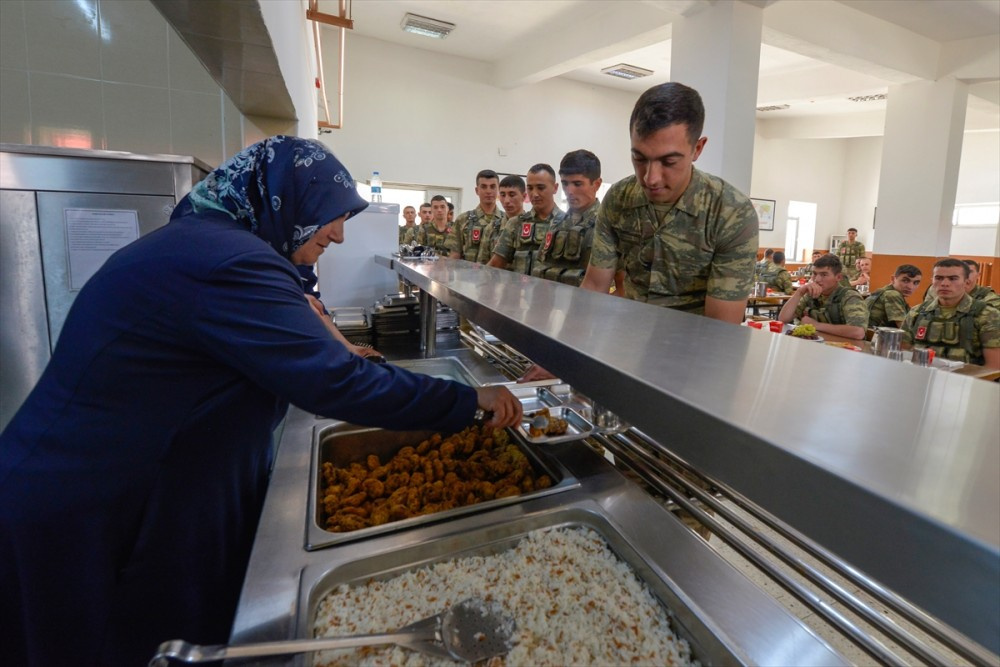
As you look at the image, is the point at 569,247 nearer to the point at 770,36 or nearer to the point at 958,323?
the point at 958,323

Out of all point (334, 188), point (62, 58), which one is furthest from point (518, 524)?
point (62, 58)

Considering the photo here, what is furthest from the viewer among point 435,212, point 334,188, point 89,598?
point 435,212

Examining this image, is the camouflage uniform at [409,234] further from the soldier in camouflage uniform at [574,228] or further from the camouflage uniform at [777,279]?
the camouflage uniform at [777,279]

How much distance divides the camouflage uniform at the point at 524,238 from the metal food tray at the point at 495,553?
2.82 m

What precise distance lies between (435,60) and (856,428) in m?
9.13

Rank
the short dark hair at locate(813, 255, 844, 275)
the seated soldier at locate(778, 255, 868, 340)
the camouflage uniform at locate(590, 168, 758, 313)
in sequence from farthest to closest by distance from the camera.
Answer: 1. the short dark hair at locate(813, 255, 844, 275)
2. the seated soldier at locate(778, 255, 868, 340)
3. the camouflage uniform at locate(590, 168, 758, 313)

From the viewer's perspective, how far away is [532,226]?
3.87 metres

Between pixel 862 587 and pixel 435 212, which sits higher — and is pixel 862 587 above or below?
below

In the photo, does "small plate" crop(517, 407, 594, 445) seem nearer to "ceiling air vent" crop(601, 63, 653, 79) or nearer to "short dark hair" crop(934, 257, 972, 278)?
"short dark hair" crop(934, 257, 972, 278)

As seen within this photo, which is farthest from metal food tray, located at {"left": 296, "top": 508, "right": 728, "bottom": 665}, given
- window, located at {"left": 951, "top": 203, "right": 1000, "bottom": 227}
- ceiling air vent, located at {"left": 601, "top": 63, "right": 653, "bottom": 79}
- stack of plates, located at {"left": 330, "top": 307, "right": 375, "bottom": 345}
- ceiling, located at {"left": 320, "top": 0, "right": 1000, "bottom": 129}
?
window, located at {"left": 951, "top": 203, "right": 1000, "bottom": 227}

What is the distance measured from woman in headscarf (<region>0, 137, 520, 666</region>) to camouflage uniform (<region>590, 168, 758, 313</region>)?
1.09 metres

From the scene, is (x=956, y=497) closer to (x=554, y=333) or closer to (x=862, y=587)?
(x=554, y=333)

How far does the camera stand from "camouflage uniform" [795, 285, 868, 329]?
14.5ft

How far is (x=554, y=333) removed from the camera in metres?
0.71
